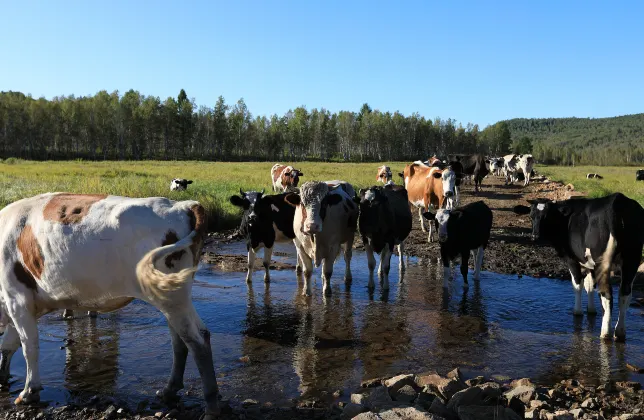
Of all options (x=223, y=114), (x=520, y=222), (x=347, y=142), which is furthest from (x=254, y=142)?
(x=520, y=222)

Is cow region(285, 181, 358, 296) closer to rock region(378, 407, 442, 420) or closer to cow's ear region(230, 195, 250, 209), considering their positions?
cow's ear region(230, 195, 250, 209)

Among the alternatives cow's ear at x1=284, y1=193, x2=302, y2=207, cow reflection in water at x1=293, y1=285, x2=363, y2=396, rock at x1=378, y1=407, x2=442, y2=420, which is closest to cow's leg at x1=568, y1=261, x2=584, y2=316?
cow reflection in water at x1=293, y1=285, x2=363, y2=396

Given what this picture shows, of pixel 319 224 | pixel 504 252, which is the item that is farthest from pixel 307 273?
pixel 504 252

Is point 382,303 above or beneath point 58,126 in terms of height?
beneath

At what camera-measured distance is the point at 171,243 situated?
5176 mm

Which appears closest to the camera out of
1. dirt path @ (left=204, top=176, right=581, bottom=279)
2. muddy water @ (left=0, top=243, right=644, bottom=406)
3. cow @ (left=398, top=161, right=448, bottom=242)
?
muddy water @ (left=0, top=243, right=644, bottom=406)

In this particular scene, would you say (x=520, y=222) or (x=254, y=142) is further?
(x=254, y=142)

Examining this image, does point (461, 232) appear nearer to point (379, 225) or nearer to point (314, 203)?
point (379, 225)

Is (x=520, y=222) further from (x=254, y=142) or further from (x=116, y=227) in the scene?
(x=254, y=142)

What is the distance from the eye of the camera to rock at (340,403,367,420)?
4953mm

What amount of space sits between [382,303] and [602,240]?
3.95 m

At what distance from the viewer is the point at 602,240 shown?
7.70m

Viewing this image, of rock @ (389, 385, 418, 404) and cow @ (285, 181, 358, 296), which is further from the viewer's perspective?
cow @ (285, 181, 358, 296)

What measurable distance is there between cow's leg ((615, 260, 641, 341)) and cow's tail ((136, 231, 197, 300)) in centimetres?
A: 617
